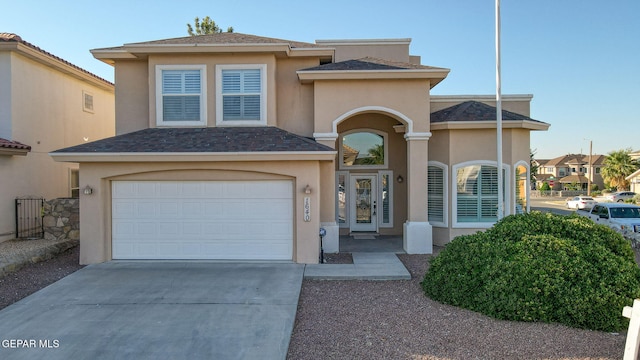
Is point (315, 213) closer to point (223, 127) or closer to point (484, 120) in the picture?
point (223, 127)

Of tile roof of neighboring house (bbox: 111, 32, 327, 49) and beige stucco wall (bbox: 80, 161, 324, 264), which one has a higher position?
tile roof of neighboring house (bbox: 111, 32, 327, 49)

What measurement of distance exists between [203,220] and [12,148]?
694 centimetres

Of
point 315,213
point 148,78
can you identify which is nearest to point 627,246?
point 315,213

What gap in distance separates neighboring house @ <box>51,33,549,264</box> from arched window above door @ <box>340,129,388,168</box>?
41 mm

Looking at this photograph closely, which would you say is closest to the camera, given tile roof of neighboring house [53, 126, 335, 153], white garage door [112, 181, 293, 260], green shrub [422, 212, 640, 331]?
green shrub [422, 212, 640, 331]

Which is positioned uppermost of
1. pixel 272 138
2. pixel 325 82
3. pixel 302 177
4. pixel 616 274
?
pixel 325 82

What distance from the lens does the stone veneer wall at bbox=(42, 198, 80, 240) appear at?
37.9 ft

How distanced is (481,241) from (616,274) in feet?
6.61

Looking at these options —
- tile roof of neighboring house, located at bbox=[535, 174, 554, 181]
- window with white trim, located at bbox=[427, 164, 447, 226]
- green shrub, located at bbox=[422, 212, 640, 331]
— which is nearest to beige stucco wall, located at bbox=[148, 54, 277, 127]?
window with white trim, located at bbox=[427, 164, 447, 226]

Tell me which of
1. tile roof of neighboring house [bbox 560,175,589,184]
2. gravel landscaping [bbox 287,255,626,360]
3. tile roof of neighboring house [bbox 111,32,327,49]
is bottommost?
gravel landscaping [bbox 287,255,626,360]

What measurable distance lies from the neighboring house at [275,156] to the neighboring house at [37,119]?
320 cm

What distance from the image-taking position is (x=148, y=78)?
11.6 meters

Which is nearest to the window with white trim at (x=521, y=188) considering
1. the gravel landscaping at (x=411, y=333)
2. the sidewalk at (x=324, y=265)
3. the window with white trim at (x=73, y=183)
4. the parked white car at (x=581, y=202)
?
the sidewalk at (x=324, y=265)

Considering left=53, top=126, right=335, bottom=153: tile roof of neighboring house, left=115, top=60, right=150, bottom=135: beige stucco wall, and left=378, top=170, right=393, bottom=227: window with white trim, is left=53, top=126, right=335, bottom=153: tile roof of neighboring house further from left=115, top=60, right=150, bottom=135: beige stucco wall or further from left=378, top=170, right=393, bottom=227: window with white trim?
left=378, top=170, right=393, bottom=227: window with white trim
